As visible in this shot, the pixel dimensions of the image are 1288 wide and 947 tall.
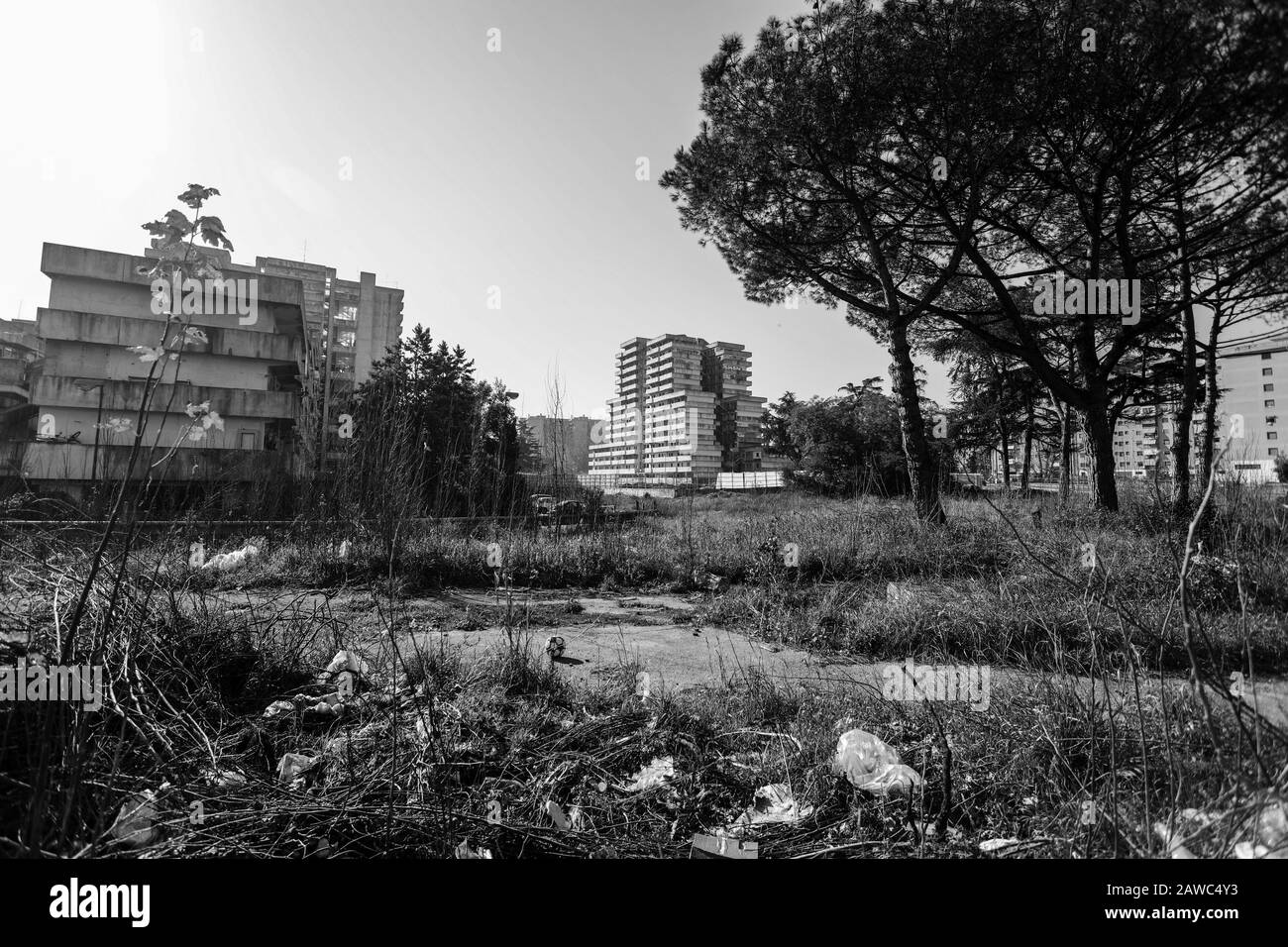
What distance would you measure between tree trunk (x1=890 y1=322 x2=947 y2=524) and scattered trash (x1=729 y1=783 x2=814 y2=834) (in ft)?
22.7

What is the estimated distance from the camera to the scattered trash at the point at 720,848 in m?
1.32

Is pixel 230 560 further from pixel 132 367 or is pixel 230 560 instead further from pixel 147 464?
pixel 132 367

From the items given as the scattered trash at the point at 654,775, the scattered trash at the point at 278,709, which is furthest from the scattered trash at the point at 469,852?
the scattered trash at the point at 278,709

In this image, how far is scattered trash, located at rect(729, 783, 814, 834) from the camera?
1488 mm

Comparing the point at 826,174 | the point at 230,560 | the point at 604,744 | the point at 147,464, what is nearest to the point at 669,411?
the point at 826,174

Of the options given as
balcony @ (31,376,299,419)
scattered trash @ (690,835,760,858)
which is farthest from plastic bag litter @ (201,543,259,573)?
balcony @ (31,376,299,419)

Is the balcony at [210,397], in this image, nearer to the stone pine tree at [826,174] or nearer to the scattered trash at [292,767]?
the stone pine tree at [826,174]

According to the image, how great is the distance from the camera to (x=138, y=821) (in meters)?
1.22

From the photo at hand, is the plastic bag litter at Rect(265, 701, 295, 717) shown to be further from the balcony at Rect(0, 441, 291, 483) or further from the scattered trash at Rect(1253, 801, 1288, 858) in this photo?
the scattered trash at Rect(1253, 801, 1288, 858)

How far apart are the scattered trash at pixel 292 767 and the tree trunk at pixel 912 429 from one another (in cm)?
785

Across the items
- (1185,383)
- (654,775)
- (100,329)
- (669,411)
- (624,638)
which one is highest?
(669,411)

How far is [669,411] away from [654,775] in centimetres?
4969

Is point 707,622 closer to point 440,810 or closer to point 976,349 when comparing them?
point 440,810
